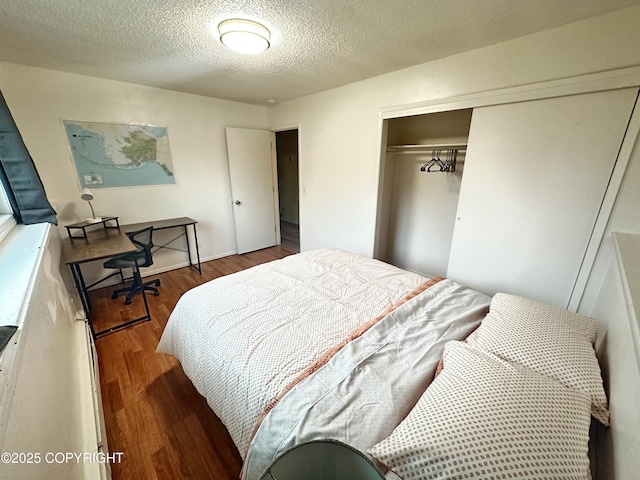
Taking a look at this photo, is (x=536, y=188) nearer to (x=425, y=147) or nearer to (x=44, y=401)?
(x=425, y=147)

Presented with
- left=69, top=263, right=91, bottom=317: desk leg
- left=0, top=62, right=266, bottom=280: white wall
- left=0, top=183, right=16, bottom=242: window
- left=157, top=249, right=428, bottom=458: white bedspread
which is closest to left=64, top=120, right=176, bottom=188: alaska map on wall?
left=0, top=62, right=266, bottom=280: white wall

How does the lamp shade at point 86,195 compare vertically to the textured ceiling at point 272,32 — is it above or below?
below

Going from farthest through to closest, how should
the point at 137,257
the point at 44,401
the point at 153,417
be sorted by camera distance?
the point at 137,257
the point at 153,417
the point at 44,401

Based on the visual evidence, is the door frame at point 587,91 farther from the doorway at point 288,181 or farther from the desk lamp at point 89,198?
the doorway at point 288,181

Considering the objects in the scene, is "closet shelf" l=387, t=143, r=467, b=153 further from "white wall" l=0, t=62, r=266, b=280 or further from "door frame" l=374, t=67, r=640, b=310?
"white wall" l=0, t=62, r=266, b=280

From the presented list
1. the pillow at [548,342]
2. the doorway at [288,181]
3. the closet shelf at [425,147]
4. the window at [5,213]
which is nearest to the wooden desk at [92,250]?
the window at [5,213]

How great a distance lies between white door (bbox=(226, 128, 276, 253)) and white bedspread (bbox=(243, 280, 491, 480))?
319 centimetres

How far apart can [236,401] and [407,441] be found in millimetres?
713

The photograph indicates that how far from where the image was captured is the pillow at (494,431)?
584 mm

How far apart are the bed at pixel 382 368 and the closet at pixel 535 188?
0.76 meters

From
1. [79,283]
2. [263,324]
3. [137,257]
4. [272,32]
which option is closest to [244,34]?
[272,32]

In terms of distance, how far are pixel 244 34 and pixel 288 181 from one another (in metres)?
4.40

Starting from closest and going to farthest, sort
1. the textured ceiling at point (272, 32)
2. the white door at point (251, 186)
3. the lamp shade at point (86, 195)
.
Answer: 1. the textured ceiling at point (272, 32)
2. the lamp shade at point (86, 195)
3. the white door at point (251, 186)

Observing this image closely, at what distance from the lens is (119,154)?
2836 mm
